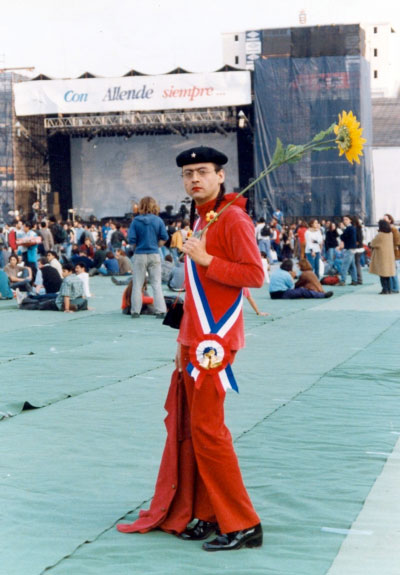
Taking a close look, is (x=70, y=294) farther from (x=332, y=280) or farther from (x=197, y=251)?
(x=197, y=251)

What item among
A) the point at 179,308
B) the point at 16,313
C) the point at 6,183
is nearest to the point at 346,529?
the point at 179,308

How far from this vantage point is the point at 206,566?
11.2ft

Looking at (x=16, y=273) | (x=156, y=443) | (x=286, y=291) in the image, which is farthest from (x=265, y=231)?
(x=156, y=443)

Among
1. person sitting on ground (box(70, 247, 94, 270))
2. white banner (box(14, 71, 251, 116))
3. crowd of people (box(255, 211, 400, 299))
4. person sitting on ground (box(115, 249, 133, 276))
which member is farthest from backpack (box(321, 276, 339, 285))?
white banner (box(14, 71, 251, 116))

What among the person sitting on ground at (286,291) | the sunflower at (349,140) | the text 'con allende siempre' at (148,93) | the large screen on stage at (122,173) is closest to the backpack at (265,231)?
the person sitting on ground at (286,291)

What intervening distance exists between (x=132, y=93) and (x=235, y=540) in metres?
37.9

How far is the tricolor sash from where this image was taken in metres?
3.59

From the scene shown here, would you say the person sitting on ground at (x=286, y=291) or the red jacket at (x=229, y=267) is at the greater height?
the red jacket at (x=229, y=267)

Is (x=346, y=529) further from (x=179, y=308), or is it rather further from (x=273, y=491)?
(x=179, y=308)

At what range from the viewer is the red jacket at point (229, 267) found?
3574 millimetres

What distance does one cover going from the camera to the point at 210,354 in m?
3.60

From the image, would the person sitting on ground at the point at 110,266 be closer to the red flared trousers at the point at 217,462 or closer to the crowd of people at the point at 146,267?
the crowd of people at the point at 146,267

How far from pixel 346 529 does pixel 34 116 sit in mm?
40798

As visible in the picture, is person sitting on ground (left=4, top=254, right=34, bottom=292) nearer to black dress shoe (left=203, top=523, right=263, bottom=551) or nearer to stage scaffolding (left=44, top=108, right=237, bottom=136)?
black dress shoe (left=203, top=523, right=263, bottom=551)
